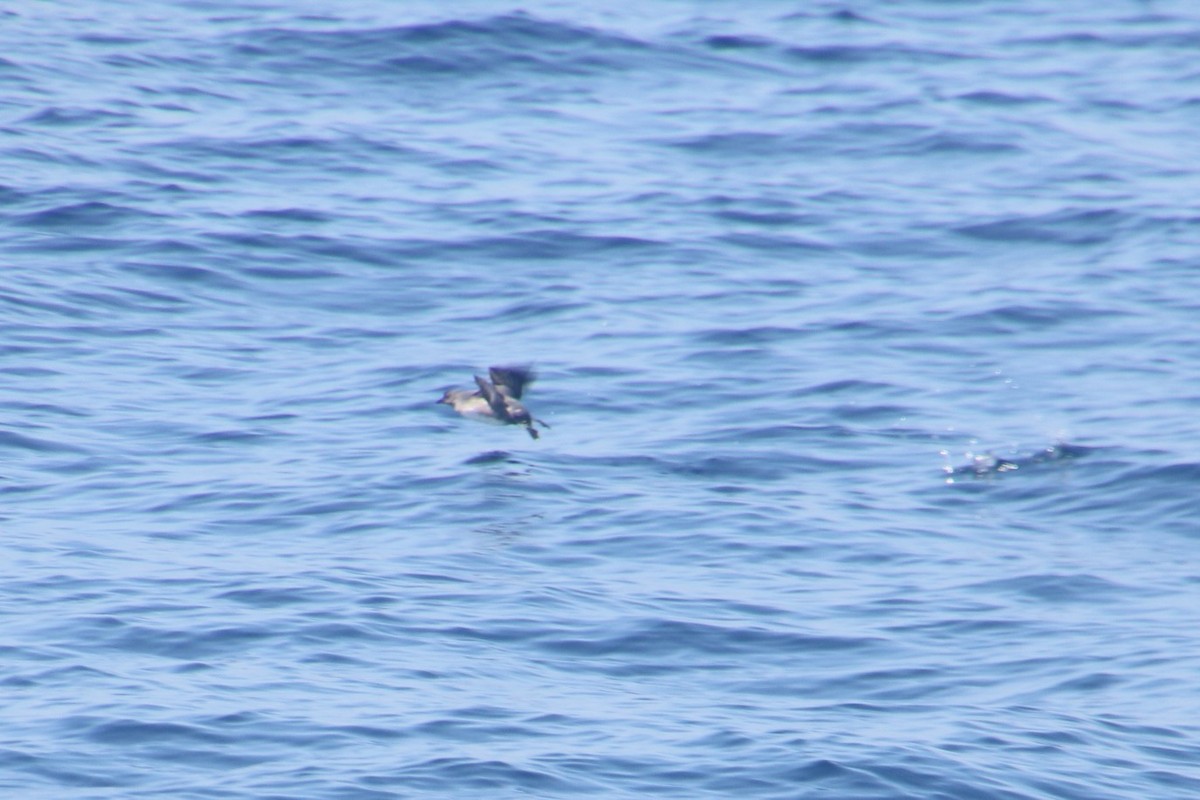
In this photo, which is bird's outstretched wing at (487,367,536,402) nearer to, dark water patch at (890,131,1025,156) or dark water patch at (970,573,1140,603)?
dark water patch at (970,573,1140,603)

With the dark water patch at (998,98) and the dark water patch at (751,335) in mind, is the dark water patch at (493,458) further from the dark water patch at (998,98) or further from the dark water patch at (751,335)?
the dark water patch at (998,98)

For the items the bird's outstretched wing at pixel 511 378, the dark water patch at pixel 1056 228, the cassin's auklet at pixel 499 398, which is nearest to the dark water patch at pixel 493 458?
the cassin's auklet at pixel 499 398

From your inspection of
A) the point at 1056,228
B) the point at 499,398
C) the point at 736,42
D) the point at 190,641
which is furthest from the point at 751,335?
the point at 736,42

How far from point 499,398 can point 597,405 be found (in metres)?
1.87

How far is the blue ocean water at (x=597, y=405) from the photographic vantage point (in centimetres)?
989

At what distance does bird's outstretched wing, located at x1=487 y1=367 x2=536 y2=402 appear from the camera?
14055 millimetres

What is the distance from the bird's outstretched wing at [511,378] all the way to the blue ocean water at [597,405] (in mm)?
613

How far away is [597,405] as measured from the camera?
15.5 meters

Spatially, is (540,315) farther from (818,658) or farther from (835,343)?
(818,658)

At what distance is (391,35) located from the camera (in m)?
24.7

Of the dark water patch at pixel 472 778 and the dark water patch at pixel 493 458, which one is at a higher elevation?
the dark water patch at pixel 472 778

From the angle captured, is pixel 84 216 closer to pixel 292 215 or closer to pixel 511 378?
pixel 292 215

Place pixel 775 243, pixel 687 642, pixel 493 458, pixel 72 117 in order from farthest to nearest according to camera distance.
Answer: pixel 72 117
pixel 775 243
pixel 493 458
pixel 687 642

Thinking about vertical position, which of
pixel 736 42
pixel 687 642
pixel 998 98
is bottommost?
pixel 687 642
